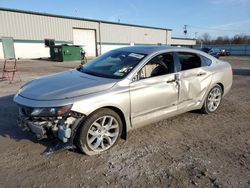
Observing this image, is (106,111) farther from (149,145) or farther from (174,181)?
(174,181)

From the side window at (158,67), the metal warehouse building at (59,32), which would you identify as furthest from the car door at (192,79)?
the metal warehouse building at (59,32)

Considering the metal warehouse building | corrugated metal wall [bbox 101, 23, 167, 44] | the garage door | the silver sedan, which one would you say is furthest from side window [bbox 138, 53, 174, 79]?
corrugated metal wall [bbox 101, 23, 167, 44]

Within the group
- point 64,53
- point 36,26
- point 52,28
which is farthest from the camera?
point 52,28

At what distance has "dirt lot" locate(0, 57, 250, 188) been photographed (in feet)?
10.2

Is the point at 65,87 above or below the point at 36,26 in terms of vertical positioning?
below

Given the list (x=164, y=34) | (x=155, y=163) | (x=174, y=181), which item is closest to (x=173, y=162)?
(x=155, y=163)

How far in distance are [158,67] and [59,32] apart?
32732 millimetres

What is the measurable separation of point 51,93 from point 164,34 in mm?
55573

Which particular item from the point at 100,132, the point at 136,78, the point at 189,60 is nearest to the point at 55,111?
the point at 100,132

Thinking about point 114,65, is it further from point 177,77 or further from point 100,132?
point 100,132

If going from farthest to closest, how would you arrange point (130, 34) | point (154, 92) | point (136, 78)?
1. point (130, 34)
2. point (154, 92)
3. point (136, 78)

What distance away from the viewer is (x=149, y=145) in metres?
4.12

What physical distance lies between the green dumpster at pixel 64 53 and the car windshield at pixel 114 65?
23597 mm

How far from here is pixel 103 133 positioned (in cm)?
386
